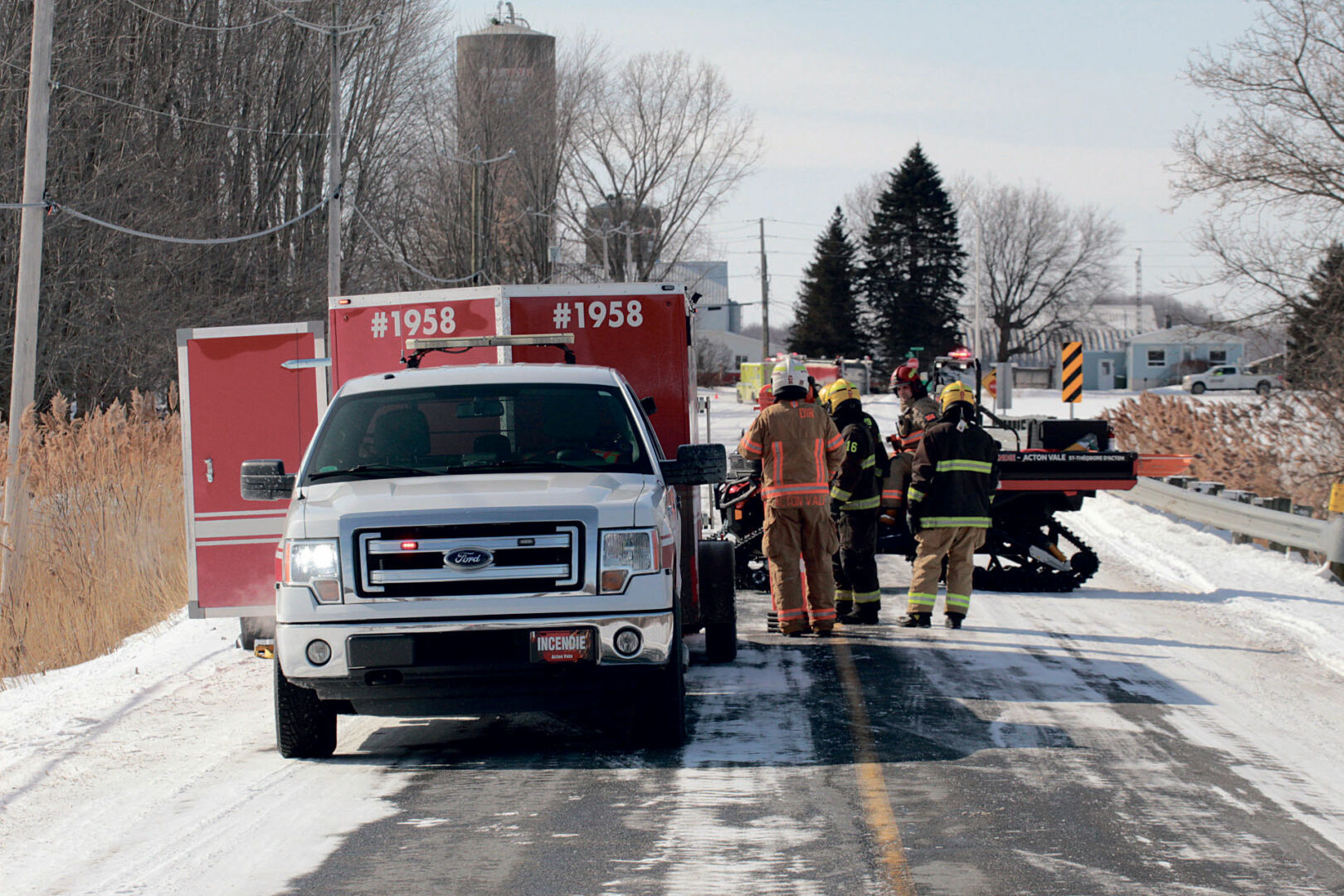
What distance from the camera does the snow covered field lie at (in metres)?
5.46

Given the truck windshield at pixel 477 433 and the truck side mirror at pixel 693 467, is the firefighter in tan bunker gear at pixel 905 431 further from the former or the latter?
the truck windshield at pixel 477 433

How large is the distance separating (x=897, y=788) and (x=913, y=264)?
79934mm

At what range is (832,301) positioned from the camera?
84250 mm

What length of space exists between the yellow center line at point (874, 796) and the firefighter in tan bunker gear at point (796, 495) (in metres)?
1.63

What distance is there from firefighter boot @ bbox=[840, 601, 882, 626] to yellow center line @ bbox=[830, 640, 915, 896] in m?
2.38

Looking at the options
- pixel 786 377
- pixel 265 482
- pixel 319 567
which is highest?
pixel 786 377

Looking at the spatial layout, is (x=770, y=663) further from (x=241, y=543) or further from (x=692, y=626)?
(x=241, y=543)

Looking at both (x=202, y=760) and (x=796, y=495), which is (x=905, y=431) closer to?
(x=796, y=495)

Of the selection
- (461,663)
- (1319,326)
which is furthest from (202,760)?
(1319,326)

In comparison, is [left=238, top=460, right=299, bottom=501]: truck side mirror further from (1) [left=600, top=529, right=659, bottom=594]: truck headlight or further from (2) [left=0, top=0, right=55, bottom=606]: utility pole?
(2) [left=0, top=0, right=55, bottom=606]: utility pole

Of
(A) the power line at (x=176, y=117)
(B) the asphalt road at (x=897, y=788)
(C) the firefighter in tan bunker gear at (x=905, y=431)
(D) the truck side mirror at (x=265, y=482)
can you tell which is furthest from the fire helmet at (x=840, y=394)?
(A) the power line at (x=176, y=117)

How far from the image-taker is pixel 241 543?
379 inches

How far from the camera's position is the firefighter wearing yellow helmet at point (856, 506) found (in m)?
11.3

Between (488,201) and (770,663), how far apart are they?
5314cm
